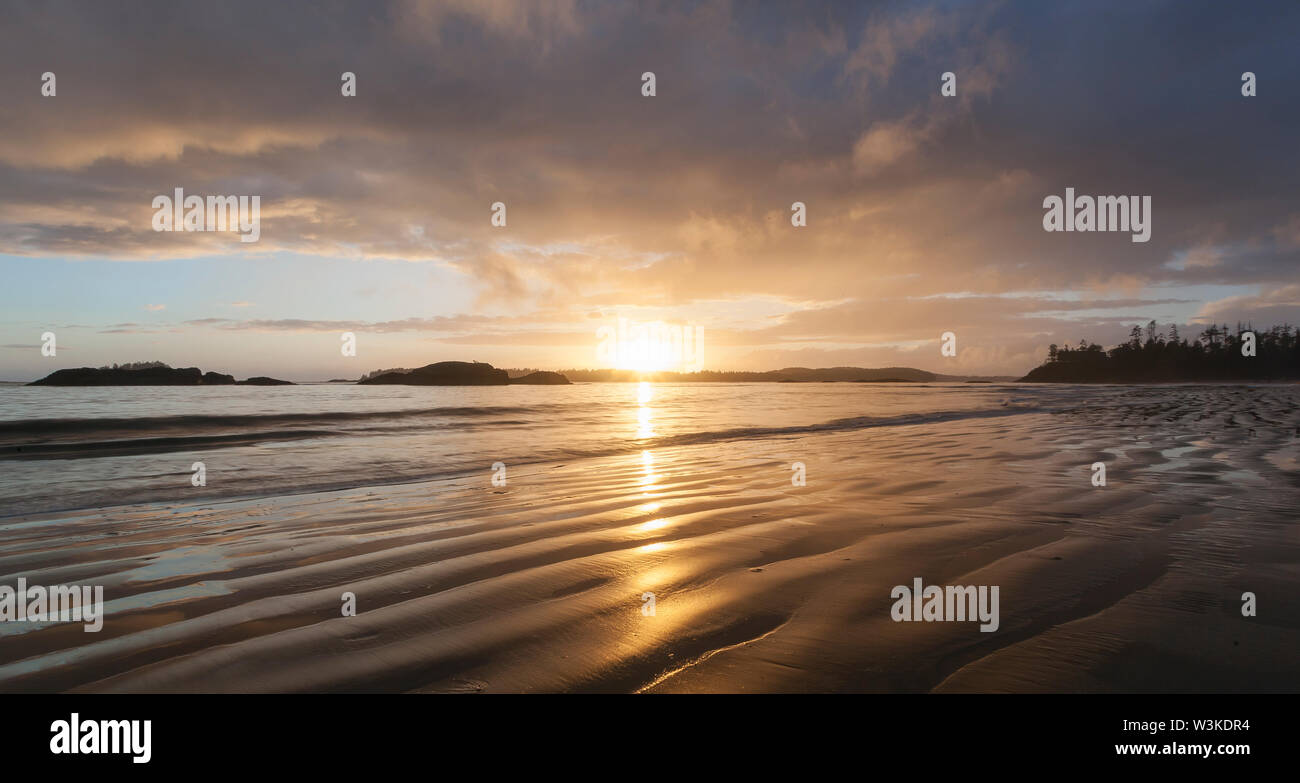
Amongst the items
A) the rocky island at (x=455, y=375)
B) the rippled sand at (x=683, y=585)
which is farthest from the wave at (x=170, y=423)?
the rocky island at (x=455, y=375)

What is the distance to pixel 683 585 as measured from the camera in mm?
4090

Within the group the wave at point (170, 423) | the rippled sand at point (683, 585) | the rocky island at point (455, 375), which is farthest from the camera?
the rocky island at point (455, 375)

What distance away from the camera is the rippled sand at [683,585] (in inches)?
109

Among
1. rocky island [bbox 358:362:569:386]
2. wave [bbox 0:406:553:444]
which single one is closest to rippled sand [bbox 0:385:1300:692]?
wave [bbox 0:406:553:444]

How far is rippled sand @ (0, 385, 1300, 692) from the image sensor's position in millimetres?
2775

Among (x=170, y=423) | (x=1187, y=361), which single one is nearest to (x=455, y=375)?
(x=170, y=423)

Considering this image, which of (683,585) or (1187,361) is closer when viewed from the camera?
(683,585)

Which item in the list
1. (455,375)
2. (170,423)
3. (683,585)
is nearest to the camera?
(683,585)

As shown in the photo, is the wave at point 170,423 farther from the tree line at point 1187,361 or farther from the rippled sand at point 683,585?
the tree line at point 1187,361

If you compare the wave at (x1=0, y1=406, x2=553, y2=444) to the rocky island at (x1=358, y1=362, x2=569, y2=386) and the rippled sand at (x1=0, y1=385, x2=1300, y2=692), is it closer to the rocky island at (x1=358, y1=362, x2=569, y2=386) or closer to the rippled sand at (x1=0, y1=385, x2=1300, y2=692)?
the rippled sand at (x1=0, y1=385, x2=1300, y2=692)

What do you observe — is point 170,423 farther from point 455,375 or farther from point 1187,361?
point 1187,361

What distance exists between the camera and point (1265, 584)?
386 cm
